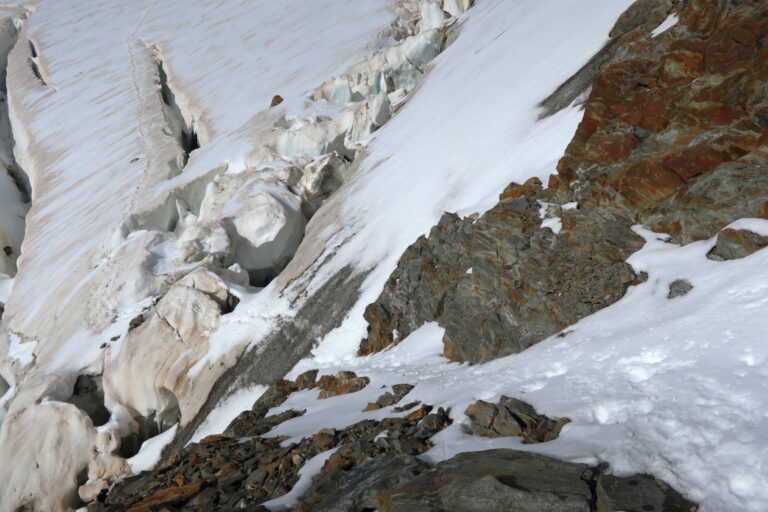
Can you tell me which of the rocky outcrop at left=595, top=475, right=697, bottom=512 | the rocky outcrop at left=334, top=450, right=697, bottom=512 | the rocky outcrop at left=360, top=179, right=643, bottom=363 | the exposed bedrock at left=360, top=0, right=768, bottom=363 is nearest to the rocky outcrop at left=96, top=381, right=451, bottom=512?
the rocky outcrop at left=334, top=450, right=697, bottom=512

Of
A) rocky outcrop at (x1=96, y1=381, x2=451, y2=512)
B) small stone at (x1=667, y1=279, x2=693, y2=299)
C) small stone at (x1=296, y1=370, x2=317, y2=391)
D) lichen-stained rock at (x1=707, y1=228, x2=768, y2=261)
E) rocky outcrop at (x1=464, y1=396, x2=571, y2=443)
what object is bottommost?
small stone at (x1=296, y1=370, x2=317, y2=391)

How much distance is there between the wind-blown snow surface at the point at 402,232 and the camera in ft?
17.8

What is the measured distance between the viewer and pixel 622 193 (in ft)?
29.9

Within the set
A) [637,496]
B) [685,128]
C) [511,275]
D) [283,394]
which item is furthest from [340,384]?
[685,128]

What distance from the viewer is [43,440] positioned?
1592cm

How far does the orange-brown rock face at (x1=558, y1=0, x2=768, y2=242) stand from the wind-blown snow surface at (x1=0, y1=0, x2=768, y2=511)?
0.85 m

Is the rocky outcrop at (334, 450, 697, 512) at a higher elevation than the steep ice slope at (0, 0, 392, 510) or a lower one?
lower

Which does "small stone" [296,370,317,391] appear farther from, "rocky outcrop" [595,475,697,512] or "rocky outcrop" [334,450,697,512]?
"rocky outcrop" [595,475,697,512]

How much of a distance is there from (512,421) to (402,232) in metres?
9.59

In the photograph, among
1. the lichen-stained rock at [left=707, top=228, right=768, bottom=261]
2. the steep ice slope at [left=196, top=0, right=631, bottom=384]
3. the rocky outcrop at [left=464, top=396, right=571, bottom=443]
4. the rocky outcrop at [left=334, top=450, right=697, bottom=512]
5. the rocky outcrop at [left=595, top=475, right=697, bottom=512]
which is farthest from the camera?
the steep ice slope at [left=196, top=0, right=631, bottom=384]

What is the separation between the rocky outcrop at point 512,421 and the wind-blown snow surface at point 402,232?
22 cm

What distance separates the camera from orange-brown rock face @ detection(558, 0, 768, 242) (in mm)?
7863

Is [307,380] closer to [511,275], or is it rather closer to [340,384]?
[340,384]

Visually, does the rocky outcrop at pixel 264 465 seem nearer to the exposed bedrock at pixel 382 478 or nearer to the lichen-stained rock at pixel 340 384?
the exposed bedrock at pixel 382 478
